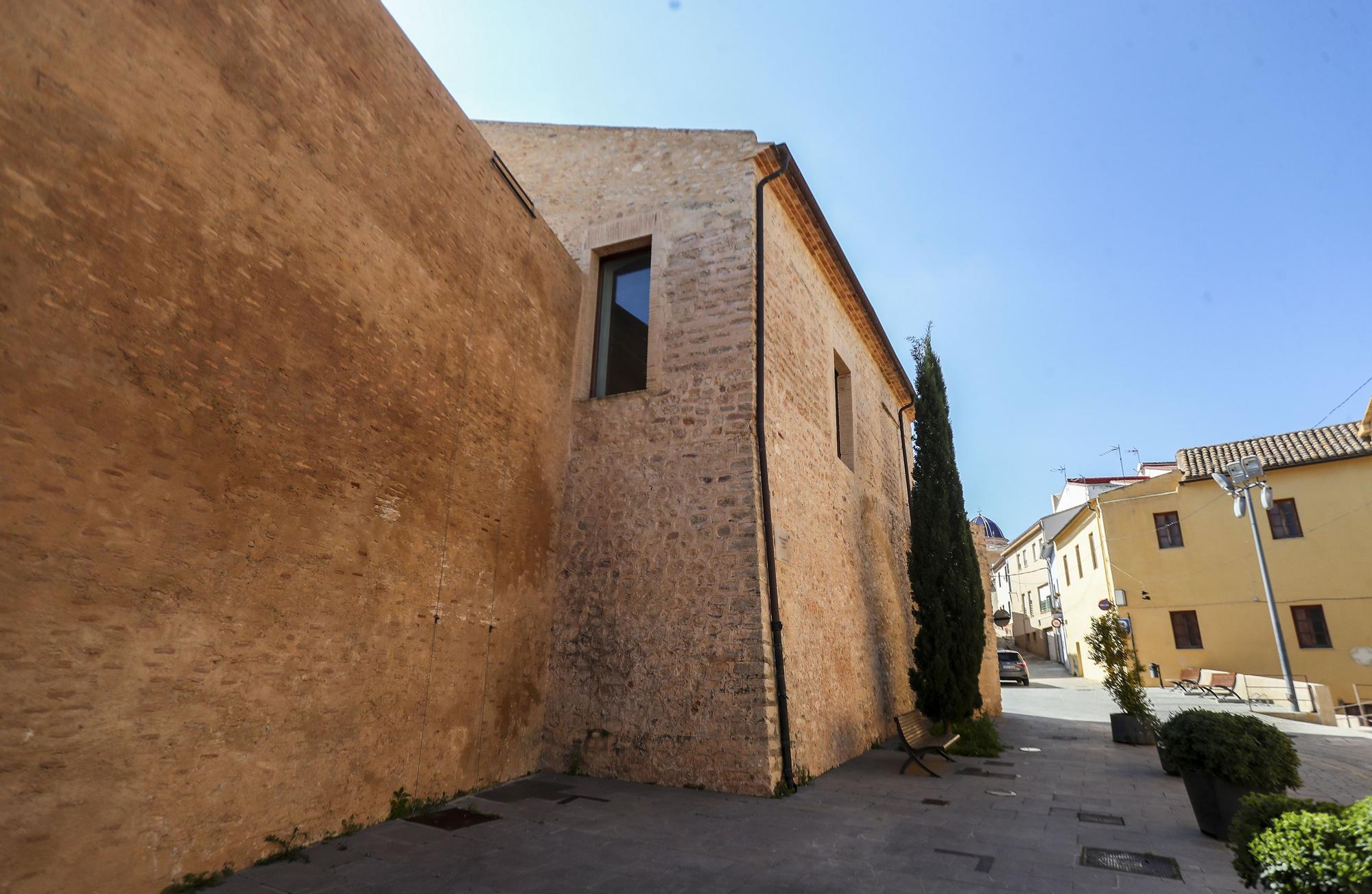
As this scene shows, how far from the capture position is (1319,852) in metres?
2.68

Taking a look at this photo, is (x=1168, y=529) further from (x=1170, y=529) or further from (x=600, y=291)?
(x=600, y=291)

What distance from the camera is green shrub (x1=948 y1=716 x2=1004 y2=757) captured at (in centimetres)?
883

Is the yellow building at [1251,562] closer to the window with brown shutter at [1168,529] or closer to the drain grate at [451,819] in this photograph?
the window with brown shutter at [1168,529]

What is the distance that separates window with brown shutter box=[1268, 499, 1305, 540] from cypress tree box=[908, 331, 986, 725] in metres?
15.7

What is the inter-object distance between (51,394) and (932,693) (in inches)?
388

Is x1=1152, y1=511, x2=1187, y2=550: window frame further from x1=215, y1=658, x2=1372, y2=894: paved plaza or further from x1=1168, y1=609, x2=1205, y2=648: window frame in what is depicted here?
x1=215, y1=658, x2=1372, y2=894: paved plaza

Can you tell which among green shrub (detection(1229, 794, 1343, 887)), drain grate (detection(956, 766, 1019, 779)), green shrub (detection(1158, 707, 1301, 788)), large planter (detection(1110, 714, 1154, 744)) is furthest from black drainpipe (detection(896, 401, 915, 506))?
green shrub (detection(1229, 794, 1343, 887))

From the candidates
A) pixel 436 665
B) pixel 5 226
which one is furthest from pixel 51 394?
pixel 436 665

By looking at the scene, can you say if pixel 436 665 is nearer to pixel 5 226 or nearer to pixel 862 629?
pixel 5 226

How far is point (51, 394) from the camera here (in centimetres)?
328

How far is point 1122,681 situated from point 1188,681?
43.1 ft

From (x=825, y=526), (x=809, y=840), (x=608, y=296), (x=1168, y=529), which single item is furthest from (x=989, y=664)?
(x=1168, y=529)

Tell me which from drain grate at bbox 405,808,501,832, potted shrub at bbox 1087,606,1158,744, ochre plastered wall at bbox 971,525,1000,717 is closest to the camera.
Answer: drain grate at bbox 405,808,501,832

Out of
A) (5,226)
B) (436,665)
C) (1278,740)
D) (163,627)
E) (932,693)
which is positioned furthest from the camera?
(932,693)
